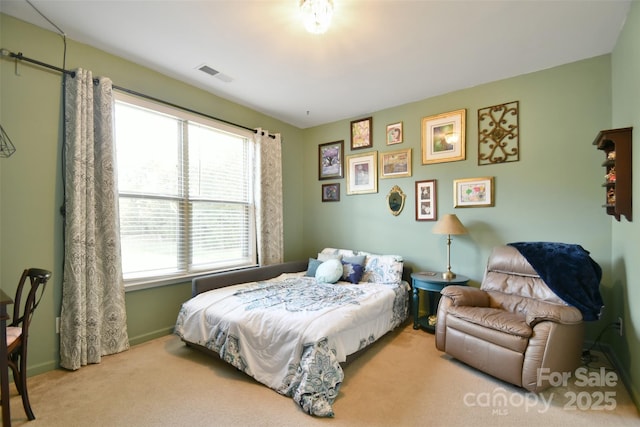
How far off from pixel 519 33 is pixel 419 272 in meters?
2.54

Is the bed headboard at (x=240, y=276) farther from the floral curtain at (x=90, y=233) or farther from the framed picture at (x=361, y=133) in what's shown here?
the framed picture at (x=361, y=133)

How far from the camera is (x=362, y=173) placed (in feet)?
13.4

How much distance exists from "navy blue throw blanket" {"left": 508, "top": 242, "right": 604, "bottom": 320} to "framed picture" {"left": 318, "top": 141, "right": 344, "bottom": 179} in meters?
2.63

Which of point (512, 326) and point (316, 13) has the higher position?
point (316, 13)

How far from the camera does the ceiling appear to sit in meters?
2.05

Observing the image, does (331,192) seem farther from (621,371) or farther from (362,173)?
(621,371)

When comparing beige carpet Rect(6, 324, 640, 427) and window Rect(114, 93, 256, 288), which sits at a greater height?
window Rect(114, 93, 256, 288)

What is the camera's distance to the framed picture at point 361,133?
13.2 feet

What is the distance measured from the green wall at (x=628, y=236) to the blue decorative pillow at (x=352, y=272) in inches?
88.5

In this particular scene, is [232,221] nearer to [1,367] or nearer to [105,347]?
[105,347]

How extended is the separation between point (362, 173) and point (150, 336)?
323 cm

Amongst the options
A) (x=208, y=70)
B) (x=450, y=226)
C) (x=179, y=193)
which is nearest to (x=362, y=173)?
(x=450, y=226)

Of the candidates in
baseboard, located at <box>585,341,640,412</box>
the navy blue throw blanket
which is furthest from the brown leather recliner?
baseboard, located at <box>585,341,640,412</box>

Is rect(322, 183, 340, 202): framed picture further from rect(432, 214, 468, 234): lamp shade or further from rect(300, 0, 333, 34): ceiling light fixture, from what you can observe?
rect(300, 0, 333, 34): ceiling light fixture
